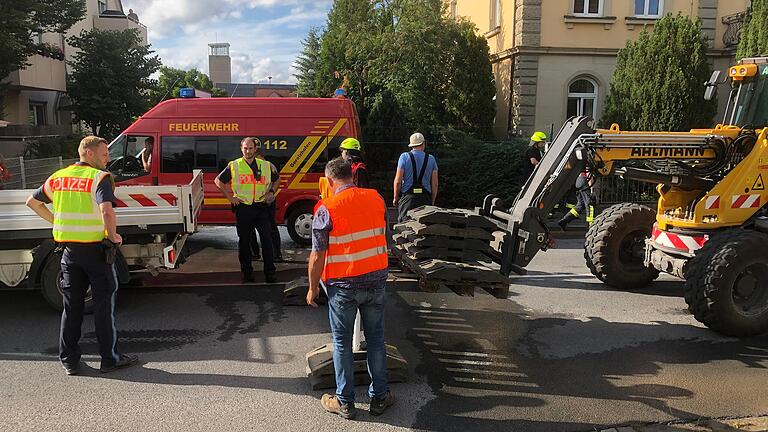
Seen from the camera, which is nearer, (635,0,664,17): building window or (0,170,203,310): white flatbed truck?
(0,170,203,310): white flatbed truck

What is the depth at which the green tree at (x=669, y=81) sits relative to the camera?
46.9 feet

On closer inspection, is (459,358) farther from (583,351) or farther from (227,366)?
(227,366)

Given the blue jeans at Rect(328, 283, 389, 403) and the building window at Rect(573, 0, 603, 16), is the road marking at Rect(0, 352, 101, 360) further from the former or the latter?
the building window at Rect(573, 0, 603, 16)

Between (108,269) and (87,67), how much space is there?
19.6 m

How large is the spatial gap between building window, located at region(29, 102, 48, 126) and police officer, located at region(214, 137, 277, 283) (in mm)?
20887

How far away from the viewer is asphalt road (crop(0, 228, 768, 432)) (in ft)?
13.3

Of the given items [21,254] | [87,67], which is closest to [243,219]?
[21,254]

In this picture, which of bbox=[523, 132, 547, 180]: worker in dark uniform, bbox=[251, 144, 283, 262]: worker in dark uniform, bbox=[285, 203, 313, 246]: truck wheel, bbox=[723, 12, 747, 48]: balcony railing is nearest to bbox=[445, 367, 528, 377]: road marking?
bbox=[251, 144, 283, 262]: worker in dark uniform

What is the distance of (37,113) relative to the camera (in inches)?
992

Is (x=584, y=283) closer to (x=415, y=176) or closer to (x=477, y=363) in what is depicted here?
(x=415, y=176)

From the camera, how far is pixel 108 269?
184 inches

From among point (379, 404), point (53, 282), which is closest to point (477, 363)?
point (379, 404)

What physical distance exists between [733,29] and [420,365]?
628 inches

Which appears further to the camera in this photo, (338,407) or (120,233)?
(120,233)
